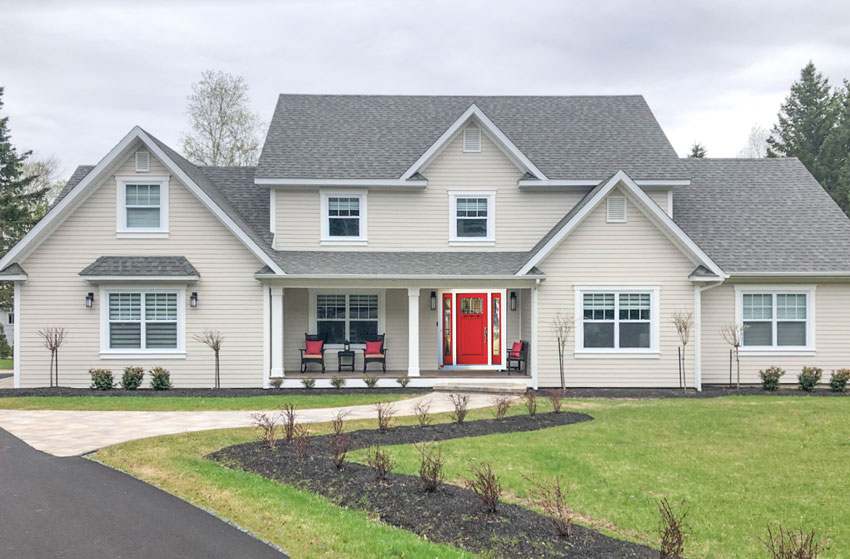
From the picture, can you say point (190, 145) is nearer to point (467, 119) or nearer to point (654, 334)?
point (467, 119)

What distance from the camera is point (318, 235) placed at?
18969 millimetres

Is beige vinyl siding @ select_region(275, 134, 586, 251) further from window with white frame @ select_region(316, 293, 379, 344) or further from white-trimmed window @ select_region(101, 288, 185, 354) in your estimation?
white-trimmed window @ select_region(101, 288, 185, 354)

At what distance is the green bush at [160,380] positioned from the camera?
16.5 m

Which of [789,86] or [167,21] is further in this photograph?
[789,86]

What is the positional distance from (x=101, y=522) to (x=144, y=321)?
11.1 metres

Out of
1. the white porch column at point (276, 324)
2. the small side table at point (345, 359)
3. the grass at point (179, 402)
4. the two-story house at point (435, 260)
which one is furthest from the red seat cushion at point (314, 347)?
the grass at point (179, 402)

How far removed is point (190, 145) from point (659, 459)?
107 ft

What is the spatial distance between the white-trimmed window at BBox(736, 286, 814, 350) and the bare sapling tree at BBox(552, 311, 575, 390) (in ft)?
15.8

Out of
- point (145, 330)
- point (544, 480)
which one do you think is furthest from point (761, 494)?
point (145, 330)

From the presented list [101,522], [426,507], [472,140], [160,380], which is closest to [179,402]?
[160,380]

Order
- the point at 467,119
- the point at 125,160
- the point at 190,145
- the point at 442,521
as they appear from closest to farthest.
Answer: the point at 442,521, the point at 125,160, the point at 467,119, the point at 190,145

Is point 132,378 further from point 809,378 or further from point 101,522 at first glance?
point 809,378

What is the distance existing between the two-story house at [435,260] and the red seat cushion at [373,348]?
0.77 m

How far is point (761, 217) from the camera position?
19.6 meters
